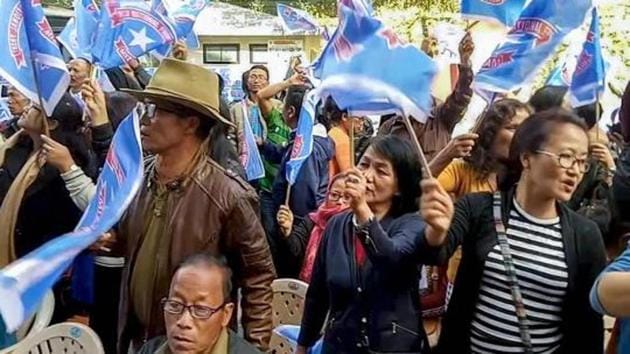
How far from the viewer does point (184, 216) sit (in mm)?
3119

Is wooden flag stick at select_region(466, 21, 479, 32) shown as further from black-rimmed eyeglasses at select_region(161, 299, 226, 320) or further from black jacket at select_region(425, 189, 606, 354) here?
black-rimmed eyeglasses at select_region(161, 299, 226, 320)

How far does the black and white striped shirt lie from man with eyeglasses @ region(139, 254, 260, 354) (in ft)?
2.33

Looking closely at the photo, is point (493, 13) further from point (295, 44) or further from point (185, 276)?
point (295, 44)

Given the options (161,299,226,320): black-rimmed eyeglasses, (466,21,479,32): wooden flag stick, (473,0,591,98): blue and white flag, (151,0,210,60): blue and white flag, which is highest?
(473,0,591,98): blue and white flag

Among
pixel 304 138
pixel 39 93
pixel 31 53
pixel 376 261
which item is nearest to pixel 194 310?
pixel 376 261

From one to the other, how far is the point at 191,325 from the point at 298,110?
148 inches

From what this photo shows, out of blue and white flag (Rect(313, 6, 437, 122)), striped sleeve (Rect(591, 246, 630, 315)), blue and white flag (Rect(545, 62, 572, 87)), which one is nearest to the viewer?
striped sleeve (Rect(591, 246, 630, 315))

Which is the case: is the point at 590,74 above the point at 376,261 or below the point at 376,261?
above

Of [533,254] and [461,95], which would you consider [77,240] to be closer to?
[533,254]

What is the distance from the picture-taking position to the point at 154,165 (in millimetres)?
3311

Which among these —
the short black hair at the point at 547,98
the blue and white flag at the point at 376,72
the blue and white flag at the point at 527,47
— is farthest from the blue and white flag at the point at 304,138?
the blue and white flag at the point at 376,72

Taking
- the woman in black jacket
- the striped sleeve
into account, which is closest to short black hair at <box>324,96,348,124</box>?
the woman in black jacket

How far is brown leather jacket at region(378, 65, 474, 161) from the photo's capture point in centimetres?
479

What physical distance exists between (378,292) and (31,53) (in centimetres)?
180
